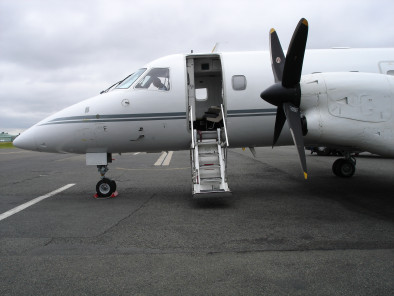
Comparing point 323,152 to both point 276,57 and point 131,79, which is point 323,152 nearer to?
point 276,57

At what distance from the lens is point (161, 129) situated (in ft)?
26.2

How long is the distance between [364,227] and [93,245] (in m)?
4.39

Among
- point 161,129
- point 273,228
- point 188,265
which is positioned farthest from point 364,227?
point 161,129

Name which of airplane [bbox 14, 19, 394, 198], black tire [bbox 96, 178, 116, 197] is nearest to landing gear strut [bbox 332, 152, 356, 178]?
airplane [bbox 14, 19, 394, 198]

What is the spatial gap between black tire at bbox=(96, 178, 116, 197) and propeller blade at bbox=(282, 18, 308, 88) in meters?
5.11

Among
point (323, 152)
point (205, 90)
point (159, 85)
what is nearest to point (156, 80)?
point (159, 85)

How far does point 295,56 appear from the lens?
6.12 meters

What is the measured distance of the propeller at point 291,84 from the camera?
19.8 ft

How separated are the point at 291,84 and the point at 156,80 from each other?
345 cm

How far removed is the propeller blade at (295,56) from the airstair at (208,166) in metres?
1.91

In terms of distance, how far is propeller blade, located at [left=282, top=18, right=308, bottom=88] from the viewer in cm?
583

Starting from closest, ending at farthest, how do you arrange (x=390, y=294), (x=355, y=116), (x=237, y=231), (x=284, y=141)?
(x=390, y=294)
(x=237, y=231)
(x=355, y=116)
(x=284, y=141)

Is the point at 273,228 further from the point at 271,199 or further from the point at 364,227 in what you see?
the point at 271,199

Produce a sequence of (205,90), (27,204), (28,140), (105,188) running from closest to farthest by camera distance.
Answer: (27,204), (28,140), (105,188), (205,90)
